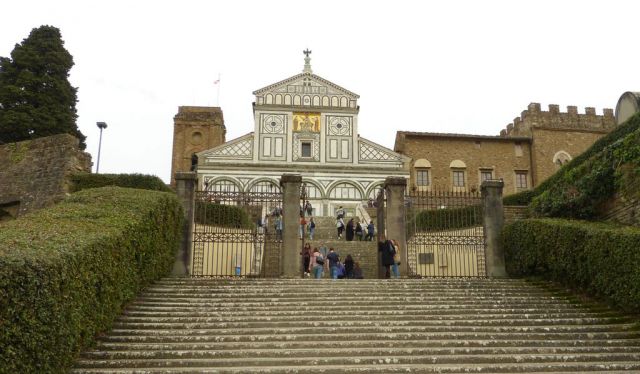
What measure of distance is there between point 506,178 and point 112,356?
38.1 m

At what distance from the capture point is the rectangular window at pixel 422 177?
4366 cm

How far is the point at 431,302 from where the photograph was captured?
41.1ft

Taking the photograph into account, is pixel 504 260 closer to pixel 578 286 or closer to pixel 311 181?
pixel 578 286

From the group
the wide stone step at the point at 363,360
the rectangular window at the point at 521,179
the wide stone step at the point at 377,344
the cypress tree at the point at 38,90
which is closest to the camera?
the wide stone step at the point at 363,360

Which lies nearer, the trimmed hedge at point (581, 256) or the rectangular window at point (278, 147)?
the trimmed hedge at point (581, 256)

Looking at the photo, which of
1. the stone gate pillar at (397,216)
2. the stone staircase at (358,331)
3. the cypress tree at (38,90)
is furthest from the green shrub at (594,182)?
the cypress tree at (38,90)

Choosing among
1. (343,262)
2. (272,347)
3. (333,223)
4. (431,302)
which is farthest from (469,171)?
(272,347)

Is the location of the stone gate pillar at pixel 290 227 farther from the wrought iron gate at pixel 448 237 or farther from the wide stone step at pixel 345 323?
the wide stone step at pixel 345 323

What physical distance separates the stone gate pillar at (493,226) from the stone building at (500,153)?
26.0 metres

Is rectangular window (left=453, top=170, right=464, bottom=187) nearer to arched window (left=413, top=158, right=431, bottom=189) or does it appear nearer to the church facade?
arched window (left=413, top=158, right=431, bottom=189)

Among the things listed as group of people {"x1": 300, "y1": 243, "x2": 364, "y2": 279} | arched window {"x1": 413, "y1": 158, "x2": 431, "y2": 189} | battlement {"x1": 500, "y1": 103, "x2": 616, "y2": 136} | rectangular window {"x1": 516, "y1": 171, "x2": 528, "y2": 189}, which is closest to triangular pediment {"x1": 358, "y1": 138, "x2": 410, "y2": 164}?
arched window {"x1": 413, "y1": 158, "x2": 431, "y2": 189}

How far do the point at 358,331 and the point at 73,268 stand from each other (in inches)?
180

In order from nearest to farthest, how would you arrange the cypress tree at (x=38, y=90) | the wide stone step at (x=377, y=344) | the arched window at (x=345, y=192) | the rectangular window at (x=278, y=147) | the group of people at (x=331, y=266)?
1. the wide stone step at (x=377, y=344)
2. the group of people at (x=331, y=266)
3. the cypress tree at (x=38, y=90)
4. the arched window at (x=345, y=192)
5. the rectangular window at (x=278, y=147)

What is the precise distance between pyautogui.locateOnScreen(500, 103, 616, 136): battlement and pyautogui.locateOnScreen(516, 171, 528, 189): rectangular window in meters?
→ 2.90
